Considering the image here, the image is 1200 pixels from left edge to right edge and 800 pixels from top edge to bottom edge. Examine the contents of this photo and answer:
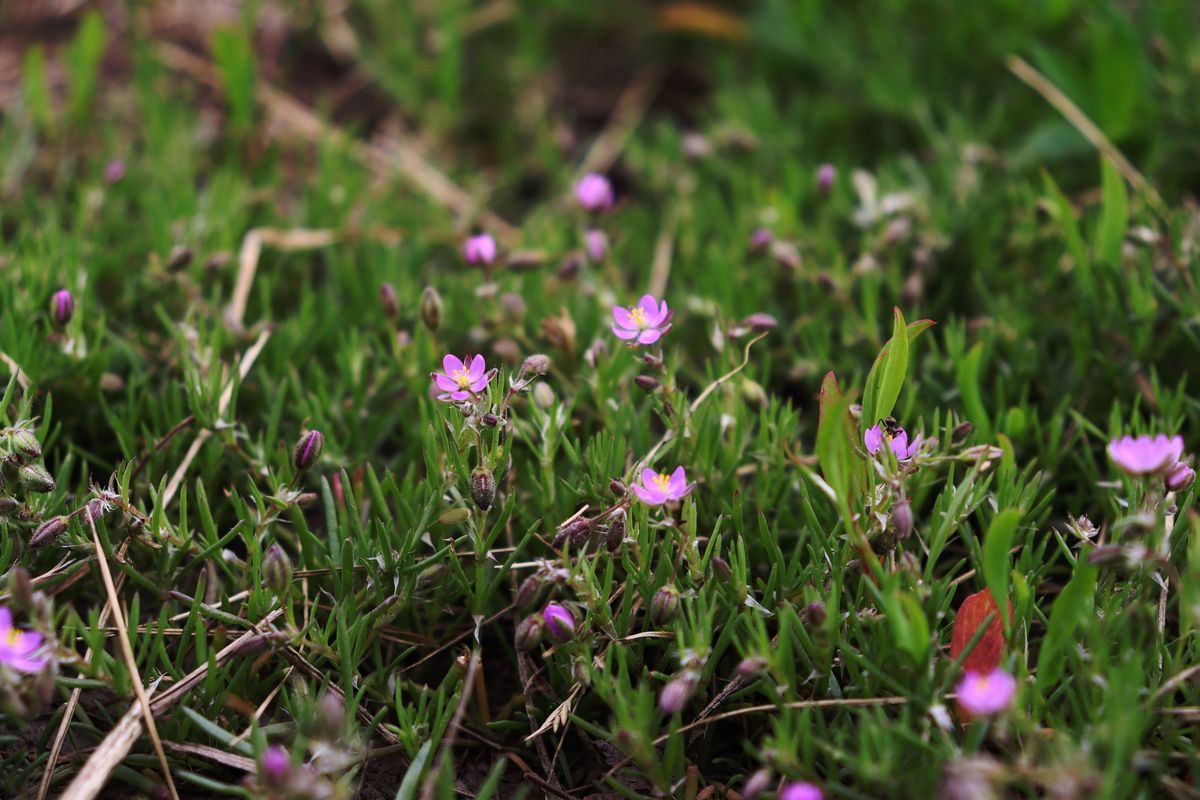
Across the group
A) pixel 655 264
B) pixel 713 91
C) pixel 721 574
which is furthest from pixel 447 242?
pixel 721 574

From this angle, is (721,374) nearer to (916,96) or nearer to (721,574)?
(721,574)

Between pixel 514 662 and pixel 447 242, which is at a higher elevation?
pixel 447 242

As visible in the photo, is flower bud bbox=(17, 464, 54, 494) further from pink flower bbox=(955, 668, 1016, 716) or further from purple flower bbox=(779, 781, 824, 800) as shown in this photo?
pink flower bbox=(955, 668, 1016, 716)

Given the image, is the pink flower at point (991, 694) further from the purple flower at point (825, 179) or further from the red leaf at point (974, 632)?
the purple flower at point (825, 179)

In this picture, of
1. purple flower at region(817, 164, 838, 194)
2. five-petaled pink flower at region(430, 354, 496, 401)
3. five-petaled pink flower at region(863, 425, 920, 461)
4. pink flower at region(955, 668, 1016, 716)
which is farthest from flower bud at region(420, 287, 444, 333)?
pink flower at region(955, 668, 1016, 716)

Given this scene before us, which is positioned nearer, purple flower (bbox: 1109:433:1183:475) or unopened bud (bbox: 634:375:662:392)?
purple flower (bbox: 1109:433:1183:475)

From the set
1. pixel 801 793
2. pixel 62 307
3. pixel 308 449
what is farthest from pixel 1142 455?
pixel 62 307

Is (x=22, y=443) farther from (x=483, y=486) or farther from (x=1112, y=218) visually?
(x=1112, y=218)
